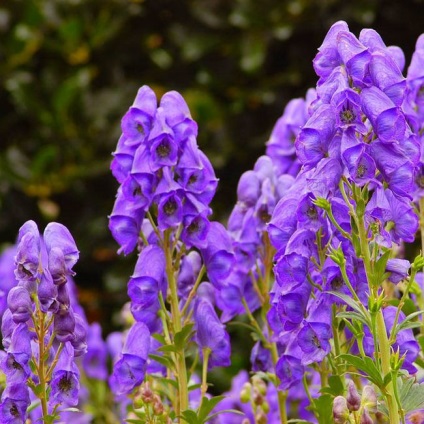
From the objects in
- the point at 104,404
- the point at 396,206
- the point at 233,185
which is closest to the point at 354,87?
the point at 396,206

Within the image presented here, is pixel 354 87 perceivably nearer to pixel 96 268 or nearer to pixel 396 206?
pixel 396 206

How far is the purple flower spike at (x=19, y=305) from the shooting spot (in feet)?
6.31

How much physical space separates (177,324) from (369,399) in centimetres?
49

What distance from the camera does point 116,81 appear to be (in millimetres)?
5516

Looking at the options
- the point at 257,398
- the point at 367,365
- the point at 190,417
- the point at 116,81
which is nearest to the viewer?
the point at 367,365

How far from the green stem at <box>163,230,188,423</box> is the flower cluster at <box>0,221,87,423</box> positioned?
0.26 m

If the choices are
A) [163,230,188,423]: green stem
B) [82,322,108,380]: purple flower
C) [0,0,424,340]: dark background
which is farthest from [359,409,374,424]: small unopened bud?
[0,0,424,340]: dark background

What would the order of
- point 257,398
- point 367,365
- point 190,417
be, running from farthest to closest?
point 257,398
point 190,417
point 367,365

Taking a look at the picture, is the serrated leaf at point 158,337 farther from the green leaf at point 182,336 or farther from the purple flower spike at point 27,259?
the purple flower spike at point 27,259

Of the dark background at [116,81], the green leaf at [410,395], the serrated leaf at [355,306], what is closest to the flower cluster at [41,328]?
the serrated leaf at [355,306]

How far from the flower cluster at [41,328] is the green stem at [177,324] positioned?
0.26 m

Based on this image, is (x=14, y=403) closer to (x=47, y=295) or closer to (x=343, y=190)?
(x=47, y=295)

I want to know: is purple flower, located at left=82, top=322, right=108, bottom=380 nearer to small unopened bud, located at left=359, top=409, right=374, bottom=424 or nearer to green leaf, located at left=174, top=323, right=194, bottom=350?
green leaf, located at left=174, top=323, right=194, bottom=350

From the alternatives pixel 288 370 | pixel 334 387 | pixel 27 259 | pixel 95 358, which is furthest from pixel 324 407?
pixel 95 358
